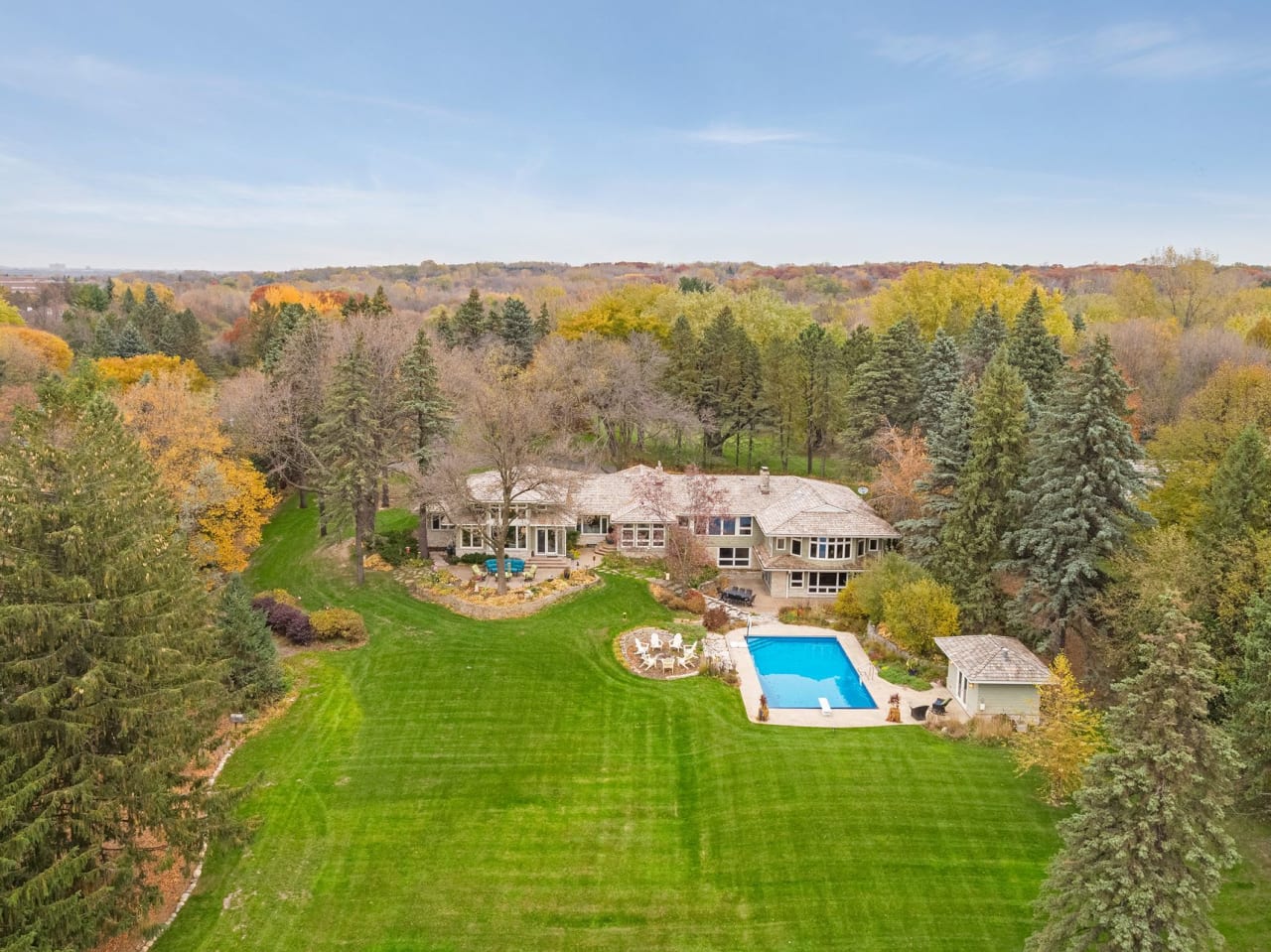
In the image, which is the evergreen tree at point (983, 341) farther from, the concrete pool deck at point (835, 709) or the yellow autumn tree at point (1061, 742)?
the yellow autumn tree at point (1061, 742)

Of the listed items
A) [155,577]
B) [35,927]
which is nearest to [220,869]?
[35,927]

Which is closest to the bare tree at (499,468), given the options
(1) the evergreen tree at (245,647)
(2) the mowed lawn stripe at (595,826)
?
(2) the mowed lawn stripe at (595,826)

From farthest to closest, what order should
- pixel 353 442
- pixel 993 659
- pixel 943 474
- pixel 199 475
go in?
pixel 353 442, pixel 199 475, pixel 943 474, pixel 993 659

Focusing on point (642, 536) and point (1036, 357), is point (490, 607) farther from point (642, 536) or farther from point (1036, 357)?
point (1036, 357)

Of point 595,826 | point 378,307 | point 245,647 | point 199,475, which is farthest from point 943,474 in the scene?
point 378,307

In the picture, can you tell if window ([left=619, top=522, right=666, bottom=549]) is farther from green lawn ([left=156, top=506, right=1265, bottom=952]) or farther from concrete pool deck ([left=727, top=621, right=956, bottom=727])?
green lawn ([left=156, top=506, right=1265, bottom=952])

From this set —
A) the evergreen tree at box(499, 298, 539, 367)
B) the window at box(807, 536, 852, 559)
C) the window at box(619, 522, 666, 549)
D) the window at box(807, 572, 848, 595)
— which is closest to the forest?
the evergreen tree at box(499, 298, 539, 367)
